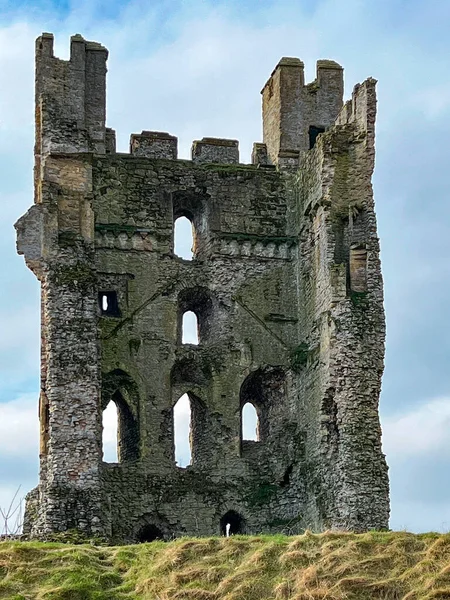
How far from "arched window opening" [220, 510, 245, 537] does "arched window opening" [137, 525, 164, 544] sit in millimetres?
1300

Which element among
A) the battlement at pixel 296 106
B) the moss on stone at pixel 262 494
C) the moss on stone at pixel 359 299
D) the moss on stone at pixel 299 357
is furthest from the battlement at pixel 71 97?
the moss on stone at pixel 262 494

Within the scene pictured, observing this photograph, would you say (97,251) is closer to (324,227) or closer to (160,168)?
(160,168)

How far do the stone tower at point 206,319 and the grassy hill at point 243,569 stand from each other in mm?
4234

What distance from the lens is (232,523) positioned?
31984mm

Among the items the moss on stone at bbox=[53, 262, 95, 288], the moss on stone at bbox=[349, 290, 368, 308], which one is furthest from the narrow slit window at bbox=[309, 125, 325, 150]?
the moss on stone at bbox=[53, 262, 95, 288]

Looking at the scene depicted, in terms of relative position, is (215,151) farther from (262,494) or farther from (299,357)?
(262,494)

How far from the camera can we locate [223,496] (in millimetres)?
31688

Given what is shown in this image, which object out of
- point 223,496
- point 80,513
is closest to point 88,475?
point 80,513

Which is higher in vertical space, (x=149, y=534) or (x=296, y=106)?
(x=296, y=106)

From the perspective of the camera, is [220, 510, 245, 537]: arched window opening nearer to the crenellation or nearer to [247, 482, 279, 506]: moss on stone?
[247, 482, 279, 506]: moss on stone

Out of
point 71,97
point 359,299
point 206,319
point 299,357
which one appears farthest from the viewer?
point 206,319

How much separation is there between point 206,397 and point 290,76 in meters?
7.57

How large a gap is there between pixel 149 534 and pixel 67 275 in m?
5.24

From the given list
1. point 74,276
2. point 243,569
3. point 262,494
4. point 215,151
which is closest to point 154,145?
point 215,151
